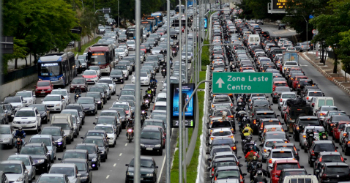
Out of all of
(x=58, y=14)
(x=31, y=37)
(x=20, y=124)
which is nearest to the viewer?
(x=20, y=124)

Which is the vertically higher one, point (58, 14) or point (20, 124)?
point (58, 14)

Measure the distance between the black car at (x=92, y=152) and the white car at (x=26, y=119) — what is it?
9.54 metres

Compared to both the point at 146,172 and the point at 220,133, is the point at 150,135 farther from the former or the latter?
the point at 146,172

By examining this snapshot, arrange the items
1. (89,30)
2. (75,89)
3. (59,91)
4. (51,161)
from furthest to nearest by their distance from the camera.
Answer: (89,30) < (75,89) < (59,91) < (51,161)

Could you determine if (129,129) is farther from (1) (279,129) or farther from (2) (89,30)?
(2) (89,30)

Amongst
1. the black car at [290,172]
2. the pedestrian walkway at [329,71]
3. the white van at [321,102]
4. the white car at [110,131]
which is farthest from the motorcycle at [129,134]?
the pedestrian walkway at [329,71]

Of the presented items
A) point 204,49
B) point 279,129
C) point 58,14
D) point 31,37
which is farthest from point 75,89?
point 204,49

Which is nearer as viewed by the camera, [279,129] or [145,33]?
[279,129]

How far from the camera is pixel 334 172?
3034 cm

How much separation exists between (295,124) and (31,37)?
115 feet

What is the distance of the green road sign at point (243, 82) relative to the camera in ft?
98.4

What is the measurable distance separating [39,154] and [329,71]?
5209cm

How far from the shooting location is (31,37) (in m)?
72.9

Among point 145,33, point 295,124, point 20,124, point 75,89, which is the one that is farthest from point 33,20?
point 145,33
